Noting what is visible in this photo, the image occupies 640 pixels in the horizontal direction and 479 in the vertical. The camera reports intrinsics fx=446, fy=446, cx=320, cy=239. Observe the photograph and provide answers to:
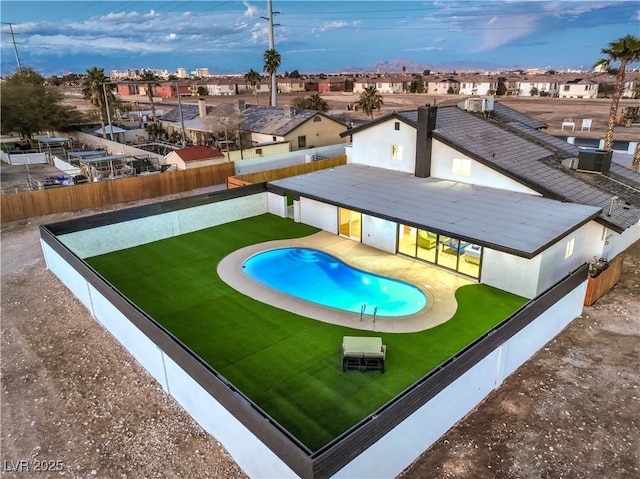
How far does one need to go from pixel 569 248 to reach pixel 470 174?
6797mm

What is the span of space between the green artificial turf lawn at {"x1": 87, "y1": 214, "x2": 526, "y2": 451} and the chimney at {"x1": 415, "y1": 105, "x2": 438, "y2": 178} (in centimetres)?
896

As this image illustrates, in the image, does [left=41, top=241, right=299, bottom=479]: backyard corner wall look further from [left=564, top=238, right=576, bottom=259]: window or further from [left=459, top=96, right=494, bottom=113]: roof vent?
[left=459, top=96, right=494, bottom=113]: roof vent

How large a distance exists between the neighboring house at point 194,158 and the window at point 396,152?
17725 millimetres

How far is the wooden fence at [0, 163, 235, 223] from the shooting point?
3027 cm

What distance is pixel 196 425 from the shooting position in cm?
1261

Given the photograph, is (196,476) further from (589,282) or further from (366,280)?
(589,282)

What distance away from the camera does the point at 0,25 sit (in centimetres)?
8450

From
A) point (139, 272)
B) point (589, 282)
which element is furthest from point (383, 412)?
point (139, 272)

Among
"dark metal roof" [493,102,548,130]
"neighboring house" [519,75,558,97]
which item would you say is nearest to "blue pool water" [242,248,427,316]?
"dark metal roof" [493,102,548,130]

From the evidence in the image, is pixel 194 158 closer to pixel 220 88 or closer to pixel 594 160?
pixel 594 160

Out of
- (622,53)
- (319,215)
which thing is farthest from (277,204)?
(622,53)

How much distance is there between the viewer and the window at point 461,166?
78.7ft

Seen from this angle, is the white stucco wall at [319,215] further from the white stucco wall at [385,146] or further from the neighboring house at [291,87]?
the neighboring house at [291,87]

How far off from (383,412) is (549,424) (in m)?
5.81
